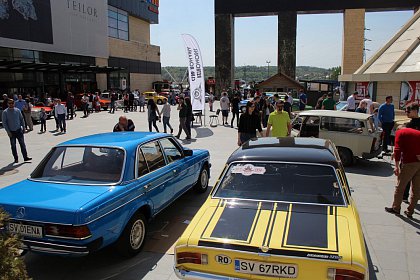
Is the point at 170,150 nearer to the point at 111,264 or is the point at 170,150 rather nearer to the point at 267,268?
the point at 111,264

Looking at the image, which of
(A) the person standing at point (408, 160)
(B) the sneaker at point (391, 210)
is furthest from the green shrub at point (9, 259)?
(B) the sneaker at point (391, 210)

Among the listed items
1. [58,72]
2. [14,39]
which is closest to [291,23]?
[58,72]

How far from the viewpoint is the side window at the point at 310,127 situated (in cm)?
981

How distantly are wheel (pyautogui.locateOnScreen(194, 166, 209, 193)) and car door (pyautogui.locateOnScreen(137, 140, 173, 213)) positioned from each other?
1.55 meters

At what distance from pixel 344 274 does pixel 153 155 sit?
3.34 meters

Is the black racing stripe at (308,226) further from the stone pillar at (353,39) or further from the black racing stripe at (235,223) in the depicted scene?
the stone pillar at (353,39)

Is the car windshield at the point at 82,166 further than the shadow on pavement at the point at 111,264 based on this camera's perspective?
Yes

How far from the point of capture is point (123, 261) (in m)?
4.50

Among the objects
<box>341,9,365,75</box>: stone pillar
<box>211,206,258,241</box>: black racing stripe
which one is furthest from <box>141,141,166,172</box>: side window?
<box>341,9,365,75</box>: stone pillar

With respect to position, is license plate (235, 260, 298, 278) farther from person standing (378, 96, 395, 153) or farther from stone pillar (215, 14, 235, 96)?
stone pillar (215, 14, 235, 96)

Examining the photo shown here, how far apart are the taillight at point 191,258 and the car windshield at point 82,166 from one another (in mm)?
1614

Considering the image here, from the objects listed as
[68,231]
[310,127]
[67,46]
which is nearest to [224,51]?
[67,46]

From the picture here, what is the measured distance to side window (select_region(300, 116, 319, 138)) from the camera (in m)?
9.81

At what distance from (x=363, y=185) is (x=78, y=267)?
6286 millimetres
